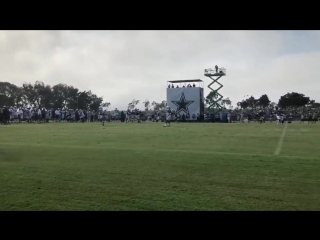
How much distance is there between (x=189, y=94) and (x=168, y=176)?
45.1 metres

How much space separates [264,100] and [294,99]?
11.0 m

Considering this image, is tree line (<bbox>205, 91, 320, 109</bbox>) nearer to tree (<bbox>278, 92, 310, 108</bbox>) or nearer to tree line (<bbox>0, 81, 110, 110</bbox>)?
tree (<bbox>278, 92, 310, 108</bbox>)

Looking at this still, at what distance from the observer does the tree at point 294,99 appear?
157 feet

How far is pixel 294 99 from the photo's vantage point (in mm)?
48031

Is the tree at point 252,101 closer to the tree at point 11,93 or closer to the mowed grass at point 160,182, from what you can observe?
the tree at point 11,93

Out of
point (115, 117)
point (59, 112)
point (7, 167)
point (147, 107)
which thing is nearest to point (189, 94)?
point (115, 117)

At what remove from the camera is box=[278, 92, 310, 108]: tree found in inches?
1890

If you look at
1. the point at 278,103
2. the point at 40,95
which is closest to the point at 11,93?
the point at 40,95

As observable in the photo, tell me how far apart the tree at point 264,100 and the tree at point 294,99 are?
973 cm

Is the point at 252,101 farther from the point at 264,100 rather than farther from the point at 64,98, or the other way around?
the point at 64,98

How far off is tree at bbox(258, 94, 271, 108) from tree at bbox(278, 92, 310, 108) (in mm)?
9730
